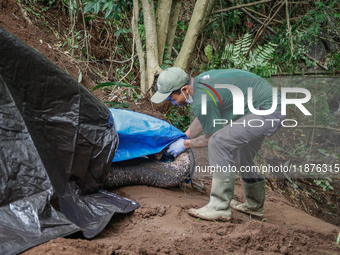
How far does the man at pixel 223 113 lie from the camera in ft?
8.04

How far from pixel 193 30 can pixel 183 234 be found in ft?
10.1

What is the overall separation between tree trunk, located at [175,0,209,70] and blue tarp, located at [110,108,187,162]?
5.96 feet

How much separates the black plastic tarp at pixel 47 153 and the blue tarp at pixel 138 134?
0.14m

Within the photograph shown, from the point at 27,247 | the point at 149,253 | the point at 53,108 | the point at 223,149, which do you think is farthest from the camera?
the point at 223,149

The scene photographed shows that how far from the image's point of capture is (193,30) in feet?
14.1

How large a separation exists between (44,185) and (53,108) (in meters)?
0.60

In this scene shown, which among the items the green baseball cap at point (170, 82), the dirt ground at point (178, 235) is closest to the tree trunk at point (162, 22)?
the green baseball cap at point (170, 82)

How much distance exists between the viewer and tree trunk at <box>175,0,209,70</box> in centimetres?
418

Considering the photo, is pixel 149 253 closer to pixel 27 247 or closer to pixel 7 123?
pixel 27 247

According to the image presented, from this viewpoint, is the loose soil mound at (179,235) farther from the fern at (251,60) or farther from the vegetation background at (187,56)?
the fern at (251,60)

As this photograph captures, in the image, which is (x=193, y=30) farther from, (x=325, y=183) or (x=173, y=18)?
(x=325, y=183)

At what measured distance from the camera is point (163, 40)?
443 cm

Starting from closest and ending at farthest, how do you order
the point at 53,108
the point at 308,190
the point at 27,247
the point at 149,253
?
the point at 27,247
the point at 149,253
the point at 53,108
the point at 308,190

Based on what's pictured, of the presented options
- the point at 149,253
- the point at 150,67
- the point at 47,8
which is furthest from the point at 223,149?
the point at 47,8
